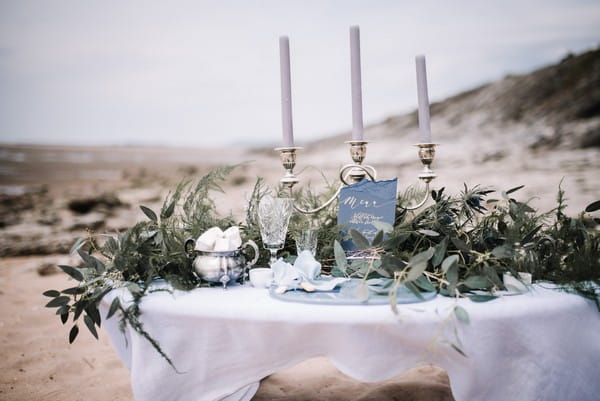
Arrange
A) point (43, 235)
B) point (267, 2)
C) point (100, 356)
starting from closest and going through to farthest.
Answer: point (100, 356) → point (43, 235) → point (267, 2)

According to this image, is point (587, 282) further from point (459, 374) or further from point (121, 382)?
point (121, 382)

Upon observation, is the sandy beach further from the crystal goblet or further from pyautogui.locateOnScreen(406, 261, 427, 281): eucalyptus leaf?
pyautogui.locateOnScreen(406, 261, 427, 281): eucalyptus leaf

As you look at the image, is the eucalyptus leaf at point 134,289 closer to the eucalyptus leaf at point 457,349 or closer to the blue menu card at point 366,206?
the blue menu card at point 366,206

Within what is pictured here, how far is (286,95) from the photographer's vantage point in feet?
5.30

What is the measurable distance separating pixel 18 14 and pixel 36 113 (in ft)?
9.50

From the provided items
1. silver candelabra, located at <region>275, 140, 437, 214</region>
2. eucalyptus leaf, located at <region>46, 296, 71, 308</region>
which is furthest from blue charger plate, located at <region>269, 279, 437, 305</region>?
eucalyptus leaf, located at <region>46, 296, 71, 308</region>

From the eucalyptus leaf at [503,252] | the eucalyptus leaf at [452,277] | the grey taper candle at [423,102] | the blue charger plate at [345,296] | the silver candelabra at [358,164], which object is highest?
the grey taper candle at [423,102]

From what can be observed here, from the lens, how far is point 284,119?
1.63 meters

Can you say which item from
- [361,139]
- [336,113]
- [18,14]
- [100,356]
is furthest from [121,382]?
[18,14]

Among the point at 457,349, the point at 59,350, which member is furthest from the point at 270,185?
the point at 59,350

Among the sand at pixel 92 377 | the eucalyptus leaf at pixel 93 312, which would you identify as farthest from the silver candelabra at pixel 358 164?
the sand at pixel 92 377

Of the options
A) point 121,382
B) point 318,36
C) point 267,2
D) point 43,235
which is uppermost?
point 267,2

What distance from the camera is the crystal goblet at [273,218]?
1.44 meters

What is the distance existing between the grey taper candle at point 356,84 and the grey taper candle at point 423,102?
222 millimetres
